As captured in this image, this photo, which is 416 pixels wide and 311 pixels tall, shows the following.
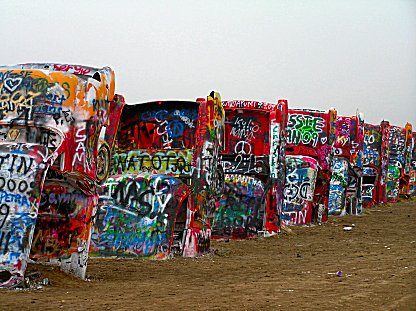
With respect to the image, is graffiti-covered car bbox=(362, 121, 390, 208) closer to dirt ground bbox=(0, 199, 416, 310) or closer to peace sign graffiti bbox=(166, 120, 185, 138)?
dirt ground bbox=(0, 199, 416, 310)

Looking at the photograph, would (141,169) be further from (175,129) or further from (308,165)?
(308,165)

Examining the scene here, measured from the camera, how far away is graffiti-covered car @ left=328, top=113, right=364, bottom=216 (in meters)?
27.9

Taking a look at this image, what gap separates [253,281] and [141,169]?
467 centimetres

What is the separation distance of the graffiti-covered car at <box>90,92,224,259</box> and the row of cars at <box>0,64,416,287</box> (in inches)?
0.8

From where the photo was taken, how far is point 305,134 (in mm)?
24812

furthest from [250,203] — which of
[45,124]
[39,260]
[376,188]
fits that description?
[376,188]

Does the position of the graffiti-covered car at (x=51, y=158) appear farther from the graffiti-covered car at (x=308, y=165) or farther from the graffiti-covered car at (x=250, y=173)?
the graffiti-covered car at (x=308, y=165)

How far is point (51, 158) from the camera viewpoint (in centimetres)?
1139

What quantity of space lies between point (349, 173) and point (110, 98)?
57.8ft

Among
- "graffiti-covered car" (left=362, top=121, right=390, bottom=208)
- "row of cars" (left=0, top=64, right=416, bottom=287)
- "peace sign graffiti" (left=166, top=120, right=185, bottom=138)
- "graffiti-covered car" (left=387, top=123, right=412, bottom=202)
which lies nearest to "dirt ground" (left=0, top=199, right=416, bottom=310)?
"row of cars" (left=0, top=64, right=416, bottom=287)

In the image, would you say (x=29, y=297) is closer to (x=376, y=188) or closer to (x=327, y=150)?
(x=327, y=150)

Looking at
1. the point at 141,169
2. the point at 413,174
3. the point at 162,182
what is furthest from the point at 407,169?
the point at 162,182

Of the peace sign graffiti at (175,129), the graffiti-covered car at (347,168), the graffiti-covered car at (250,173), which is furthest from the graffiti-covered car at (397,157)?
the peace sign graffiti at (175,129)

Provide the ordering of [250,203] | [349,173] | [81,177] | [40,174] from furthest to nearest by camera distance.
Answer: [349,173]
[250,203]
[81,177]
[40,174]
